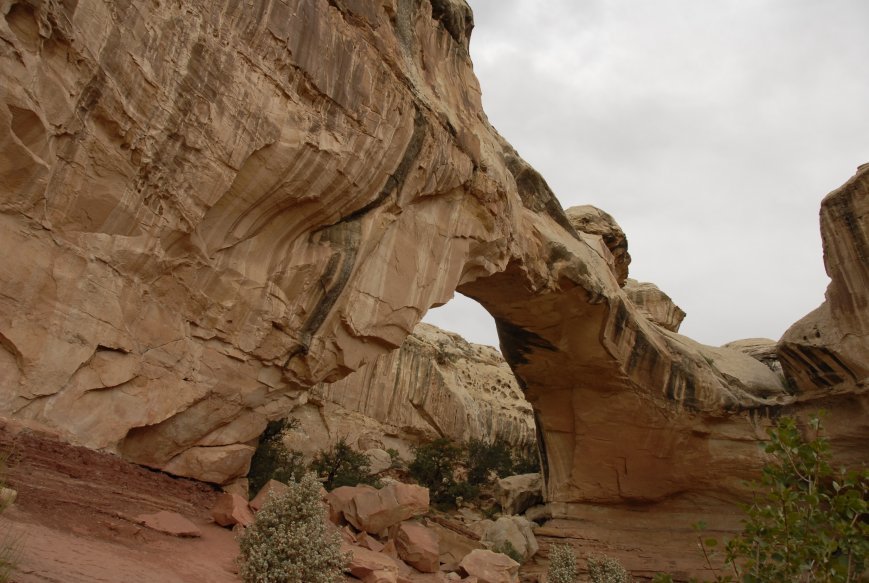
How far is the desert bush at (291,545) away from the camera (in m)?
7.17

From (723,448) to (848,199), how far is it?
7818mm

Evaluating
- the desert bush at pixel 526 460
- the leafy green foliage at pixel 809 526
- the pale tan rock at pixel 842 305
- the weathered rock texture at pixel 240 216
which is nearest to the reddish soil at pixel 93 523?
the weathered rock texture at pixel 240 216

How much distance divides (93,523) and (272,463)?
750cm

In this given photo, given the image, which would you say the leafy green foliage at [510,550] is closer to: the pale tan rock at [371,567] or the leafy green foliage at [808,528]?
the pale tan rock at [371,567]

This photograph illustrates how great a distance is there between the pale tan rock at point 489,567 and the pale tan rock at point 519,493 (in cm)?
950

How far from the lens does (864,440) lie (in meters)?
17.2

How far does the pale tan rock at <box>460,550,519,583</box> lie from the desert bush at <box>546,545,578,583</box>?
259 centimetres

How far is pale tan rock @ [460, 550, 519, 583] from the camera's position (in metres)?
12.2

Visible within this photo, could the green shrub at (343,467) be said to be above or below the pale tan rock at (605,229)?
below

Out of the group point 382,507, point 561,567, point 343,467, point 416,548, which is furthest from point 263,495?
point 561,567

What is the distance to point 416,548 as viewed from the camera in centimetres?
1150

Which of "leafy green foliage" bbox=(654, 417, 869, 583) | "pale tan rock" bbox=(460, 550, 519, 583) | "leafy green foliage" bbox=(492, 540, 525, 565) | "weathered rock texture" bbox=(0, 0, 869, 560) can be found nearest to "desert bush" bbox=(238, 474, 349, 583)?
"weathered rock texture" bbox=(0, 0, 869, 560)

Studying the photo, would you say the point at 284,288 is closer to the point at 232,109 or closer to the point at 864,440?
the point at 232,109

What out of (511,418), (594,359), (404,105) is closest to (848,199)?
(594,359)
